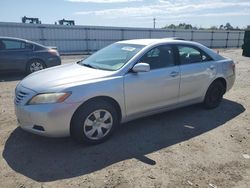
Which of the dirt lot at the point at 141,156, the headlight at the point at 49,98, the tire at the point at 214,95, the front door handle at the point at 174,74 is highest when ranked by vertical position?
the front door handle at the point at 174,74

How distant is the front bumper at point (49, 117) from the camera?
343 centimetres

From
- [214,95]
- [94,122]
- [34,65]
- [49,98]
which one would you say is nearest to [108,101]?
[94,122]

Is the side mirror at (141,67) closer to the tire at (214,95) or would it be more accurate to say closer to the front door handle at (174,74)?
the front door handle at (174,74)

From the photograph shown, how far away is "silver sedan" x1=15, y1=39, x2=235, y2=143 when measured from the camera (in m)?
3.51

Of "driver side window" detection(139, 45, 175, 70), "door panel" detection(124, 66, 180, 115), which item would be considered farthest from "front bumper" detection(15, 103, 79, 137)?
"driver side window" detection(139, 45, 175, 70)

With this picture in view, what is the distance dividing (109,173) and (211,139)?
1.94 meters

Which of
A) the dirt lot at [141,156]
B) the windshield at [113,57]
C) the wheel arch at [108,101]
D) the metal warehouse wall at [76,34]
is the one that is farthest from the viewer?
the metal warehouse wall at [76,34]

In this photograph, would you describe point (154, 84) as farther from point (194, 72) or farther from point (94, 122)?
point (94, 122)

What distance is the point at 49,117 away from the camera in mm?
3418

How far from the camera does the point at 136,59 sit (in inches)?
164

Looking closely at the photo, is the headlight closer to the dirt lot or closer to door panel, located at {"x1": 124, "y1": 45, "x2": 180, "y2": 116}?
the dirt lot

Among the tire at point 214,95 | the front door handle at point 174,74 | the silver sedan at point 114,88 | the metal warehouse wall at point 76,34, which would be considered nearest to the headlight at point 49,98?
the silver sedan at point 114,88

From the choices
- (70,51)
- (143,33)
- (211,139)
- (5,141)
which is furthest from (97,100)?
(143,33)

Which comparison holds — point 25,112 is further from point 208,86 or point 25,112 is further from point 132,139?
point 208,86
